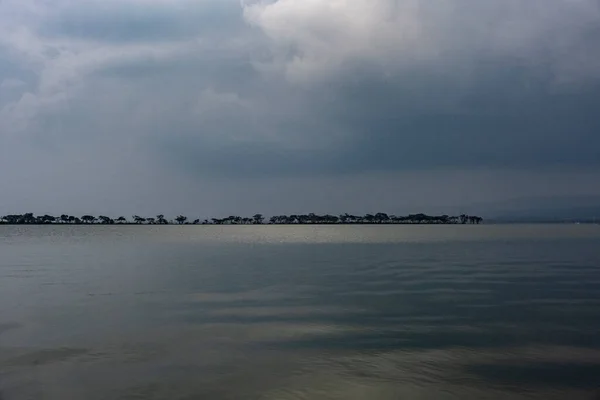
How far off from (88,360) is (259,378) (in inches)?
244

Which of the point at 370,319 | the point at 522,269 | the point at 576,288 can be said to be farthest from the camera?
the point at 522,269

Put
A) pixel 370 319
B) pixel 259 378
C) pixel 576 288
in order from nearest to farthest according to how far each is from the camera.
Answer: pixel 259 378, pixel 370 319, pixel 576 288

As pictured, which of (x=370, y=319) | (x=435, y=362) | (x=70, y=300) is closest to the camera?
(x=435, y=362)

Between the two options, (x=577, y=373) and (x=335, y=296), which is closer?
(x=577, y=373)

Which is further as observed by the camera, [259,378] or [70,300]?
[70,300]

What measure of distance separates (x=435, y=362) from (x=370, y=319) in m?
7.30

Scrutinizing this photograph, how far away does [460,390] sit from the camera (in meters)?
14.8

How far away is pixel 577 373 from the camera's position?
1620cm

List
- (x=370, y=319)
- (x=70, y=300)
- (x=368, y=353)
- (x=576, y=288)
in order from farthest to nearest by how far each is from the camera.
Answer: (x=576, y=288), (x=70, y=300), (x=370, y=319), (x=368, y=353)

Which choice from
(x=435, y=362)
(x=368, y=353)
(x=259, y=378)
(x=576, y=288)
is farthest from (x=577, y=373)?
(x=576, y=288)

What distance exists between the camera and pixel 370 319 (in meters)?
24.6

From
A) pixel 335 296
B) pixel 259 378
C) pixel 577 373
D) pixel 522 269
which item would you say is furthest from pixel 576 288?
pixel 259 378

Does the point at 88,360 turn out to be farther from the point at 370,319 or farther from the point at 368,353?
the point at 370,319

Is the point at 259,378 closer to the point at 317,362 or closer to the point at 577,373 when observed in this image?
the point at 317,362
